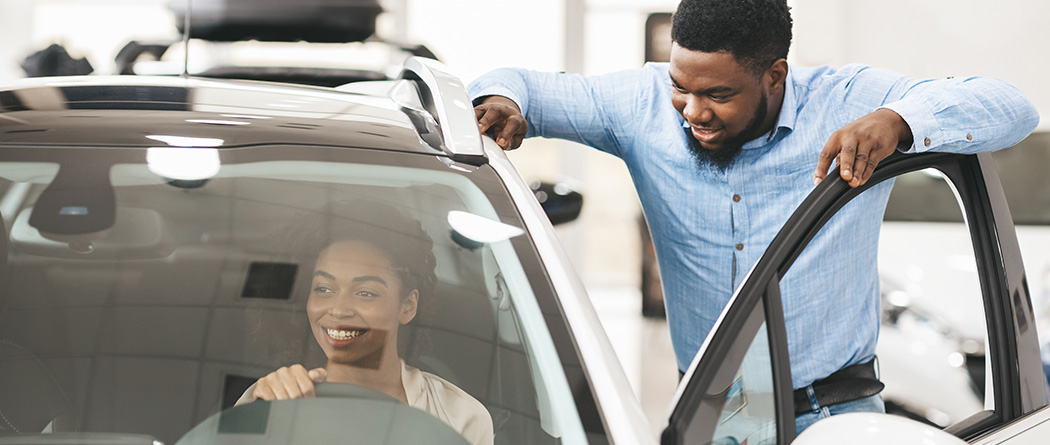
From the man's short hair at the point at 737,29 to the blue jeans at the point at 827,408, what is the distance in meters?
0.61

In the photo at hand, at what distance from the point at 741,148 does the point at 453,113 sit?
610 mm

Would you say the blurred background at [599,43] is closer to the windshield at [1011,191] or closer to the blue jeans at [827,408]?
the windshield at [1011,191]

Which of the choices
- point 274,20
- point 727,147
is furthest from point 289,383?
point 274,20

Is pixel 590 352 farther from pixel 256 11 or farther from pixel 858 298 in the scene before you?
pixel 256 11

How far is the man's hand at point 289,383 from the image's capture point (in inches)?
39.1

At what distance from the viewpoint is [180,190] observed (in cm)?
111

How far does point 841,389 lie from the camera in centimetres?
156

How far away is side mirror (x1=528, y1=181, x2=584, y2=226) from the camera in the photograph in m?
2.84

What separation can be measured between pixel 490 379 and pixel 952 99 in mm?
824

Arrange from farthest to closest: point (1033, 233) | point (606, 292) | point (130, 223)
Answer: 1. point (606, 292)
2. point (1033, 233)
3. point (130, 223)

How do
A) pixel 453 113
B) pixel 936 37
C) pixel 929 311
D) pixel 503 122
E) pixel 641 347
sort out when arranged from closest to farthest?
pixel 453 113 → pixel 503 122 → pixel 929 311 → pixel 641 347 → pixel 936 37

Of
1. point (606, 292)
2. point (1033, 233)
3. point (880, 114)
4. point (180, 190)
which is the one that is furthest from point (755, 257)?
point (606, 292)

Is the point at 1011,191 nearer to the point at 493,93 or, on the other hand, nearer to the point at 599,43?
the point at 599,43

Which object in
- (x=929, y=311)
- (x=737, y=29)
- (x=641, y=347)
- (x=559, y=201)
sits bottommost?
(x=641, y=347)
